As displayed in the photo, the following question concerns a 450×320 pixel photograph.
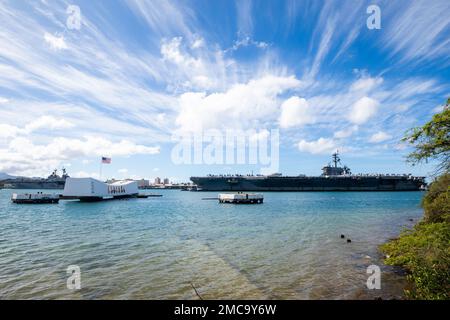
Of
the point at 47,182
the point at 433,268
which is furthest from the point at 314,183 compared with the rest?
the point at 47,182

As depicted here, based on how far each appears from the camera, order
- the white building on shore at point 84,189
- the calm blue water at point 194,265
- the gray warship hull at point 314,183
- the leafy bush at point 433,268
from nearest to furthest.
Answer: the leafy bush at point 433,268 < the calm blue water at point 194,265 < the white building on shore at point 84,189 < the gray warship hull at point 314,183

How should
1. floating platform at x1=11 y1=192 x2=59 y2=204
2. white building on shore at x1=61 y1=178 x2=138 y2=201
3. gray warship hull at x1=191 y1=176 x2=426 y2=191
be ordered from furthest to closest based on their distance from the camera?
gray warship hull at x1=191 y1=176 x2=426 y2=191 → white building on shore at x1=61 y1=178 x2=138 y2=201 → floating platform at x1=11 y1=192 x2=59 y2=204

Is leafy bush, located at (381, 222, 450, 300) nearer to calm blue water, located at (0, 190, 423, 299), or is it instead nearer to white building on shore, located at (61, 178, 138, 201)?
calm blue water, located at (0, 190, 423, 299)

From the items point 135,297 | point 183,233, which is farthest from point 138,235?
point 135,297

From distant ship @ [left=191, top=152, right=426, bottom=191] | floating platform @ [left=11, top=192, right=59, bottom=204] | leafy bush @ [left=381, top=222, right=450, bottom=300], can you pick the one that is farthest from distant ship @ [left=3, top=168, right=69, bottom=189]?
leafy bush @ [left=381, top=222, right=450, bottom=300]

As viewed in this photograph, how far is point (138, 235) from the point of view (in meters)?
23.9

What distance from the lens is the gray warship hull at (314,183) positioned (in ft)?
417

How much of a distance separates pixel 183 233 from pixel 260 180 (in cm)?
10796

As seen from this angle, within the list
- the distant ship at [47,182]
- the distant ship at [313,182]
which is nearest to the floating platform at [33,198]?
the distant ship at [313,182]

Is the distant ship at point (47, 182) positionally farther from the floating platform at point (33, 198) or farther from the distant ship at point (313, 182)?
the floating platform at point (33, 198)

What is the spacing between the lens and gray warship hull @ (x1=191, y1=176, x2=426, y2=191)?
12725cm

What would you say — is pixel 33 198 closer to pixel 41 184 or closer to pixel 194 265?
pixel 194 265

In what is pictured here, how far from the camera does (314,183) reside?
132125 mm

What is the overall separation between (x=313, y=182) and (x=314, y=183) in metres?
0.99
